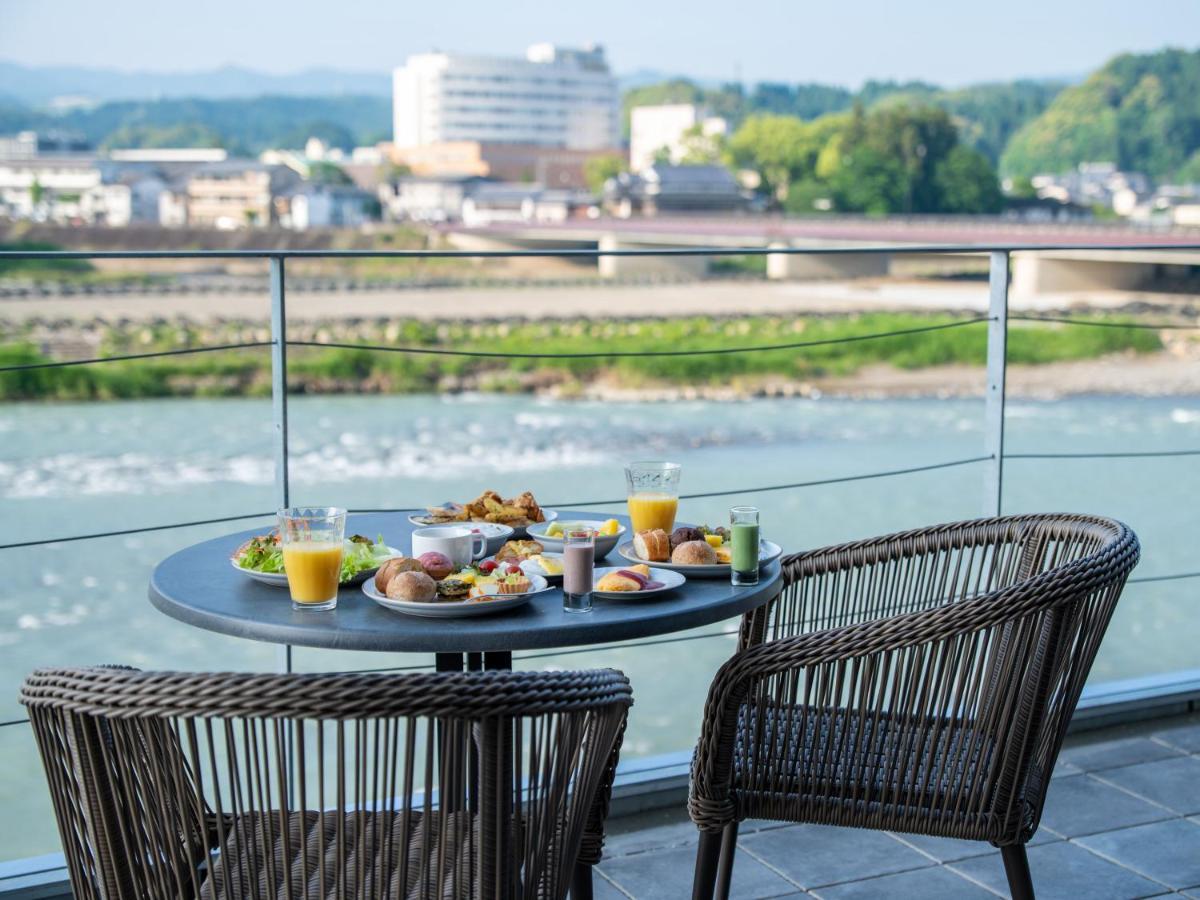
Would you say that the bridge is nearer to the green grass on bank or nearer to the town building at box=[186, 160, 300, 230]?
the green grass on bank

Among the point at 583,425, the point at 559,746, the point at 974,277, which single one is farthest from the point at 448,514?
the point at 974,277

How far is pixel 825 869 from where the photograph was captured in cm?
228

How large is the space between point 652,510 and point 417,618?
1.52ft

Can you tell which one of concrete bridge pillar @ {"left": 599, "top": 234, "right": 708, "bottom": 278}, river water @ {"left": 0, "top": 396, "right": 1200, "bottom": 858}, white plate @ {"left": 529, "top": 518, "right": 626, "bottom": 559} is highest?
white plate @ {"left": 529, "top": 518, "right": 626, "bottom": 559}

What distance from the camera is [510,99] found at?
11725cm

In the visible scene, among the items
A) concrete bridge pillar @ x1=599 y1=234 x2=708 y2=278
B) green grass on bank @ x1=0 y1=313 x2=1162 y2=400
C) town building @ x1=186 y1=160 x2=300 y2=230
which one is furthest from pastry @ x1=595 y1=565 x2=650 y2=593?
town building @ x1=186 y1=160 x2=300 y2=230

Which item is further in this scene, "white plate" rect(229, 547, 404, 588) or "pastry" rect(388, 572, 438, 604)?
"white plate" rect(229, 547, 404, 588)

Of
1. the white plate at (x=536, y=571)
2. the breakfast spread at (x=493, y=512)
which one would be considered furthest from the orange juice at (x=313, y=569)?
the breakfast spread at (x=493, y=512)

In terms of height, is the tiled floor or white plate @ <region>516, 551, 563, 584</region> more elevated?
white plate @ <region>516, 551, 563, 584</region>

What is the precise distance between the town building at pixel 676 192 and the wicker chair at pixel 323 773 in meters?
56.9

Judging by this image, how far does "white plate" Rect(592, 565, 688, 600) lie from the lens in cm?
160

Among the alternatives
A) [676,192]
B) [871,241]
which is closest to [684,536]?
[871,241]

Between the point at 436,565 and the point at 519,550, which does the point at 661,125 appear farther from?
the point at 436,565

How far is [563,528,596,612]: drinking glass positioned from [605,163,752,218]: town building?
Result: 56.6m
